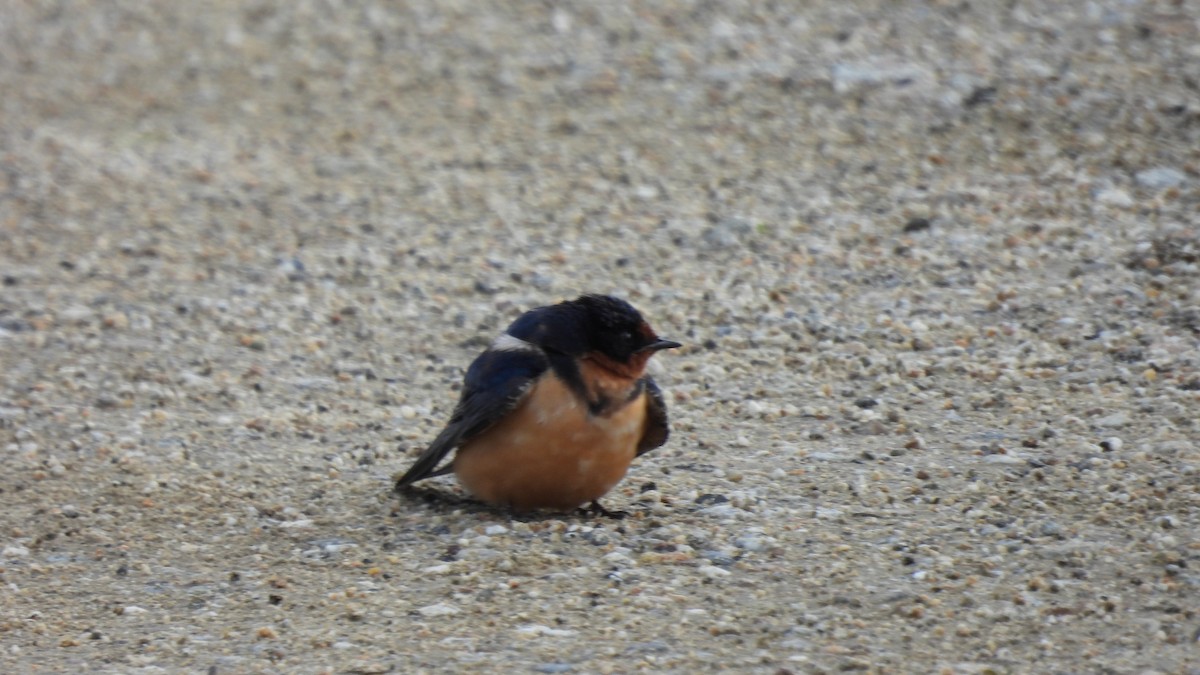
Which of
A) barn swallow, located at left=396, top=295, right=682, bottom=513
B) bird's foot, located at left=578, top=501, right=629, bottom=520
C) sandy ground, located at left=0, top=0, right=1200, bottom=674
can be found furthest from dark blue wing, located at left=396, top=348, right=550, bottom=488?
bird's foot, located at left=578, top=501, right=629, bottom=520

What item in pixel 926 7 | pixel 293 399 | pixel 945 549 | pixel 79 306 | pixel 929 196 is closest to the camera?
pixel 945 549

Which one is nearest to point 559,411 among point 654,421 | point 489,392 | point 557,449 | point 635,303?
point 557,449

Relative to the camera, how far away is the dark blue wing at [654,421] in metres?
5.46

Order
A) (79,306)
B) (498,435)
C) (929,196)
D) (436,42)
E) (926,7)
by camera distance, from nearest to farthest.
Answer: (498,435) → (79,306) → (929,196) → (926,7) → (436,42)

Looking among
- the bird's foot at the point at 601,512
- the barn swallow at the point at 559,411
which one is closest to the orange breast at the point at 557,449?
the barn swallow at the point at 559,411

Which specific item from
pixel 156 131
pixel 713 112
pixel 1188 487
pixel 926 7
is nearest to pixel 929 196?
pixel 713 112

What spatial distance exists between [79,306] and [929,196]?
4.38 meters

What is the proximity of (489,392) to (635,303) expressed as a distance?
2.55m

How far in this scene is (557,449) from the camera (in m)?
5.22

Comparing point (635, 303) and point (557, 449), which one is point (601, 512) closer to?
point (557, 449)

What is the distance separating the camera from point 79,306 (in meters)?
8.01

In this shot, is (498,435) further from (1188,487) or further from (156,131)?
(156,131)

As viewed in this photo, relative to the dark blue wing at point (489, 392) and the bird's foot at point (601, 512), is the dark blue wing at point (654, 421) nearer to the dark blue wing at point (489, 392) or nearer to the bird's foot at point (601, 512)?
the bird's foot at point (601, 512)

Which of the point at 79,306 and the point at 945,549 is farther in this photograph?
the point at 79,306
